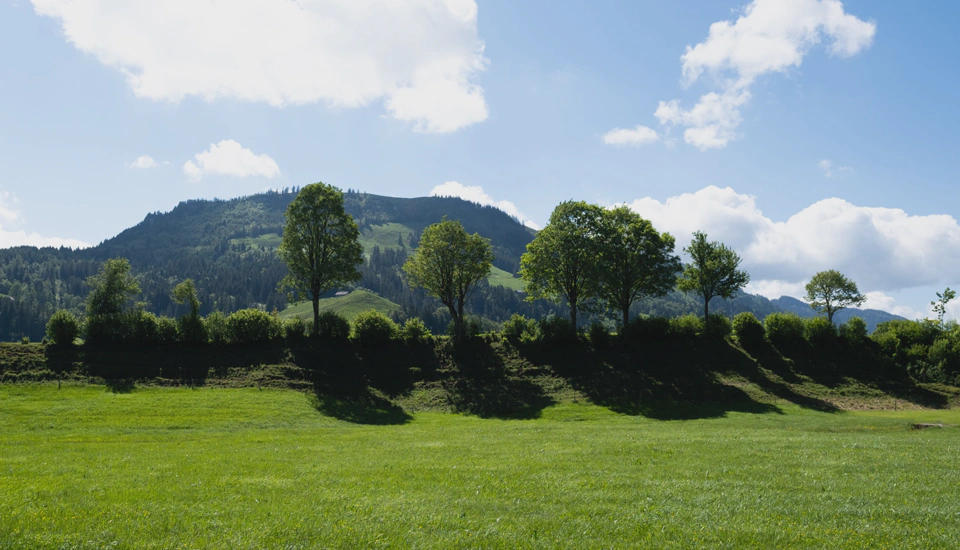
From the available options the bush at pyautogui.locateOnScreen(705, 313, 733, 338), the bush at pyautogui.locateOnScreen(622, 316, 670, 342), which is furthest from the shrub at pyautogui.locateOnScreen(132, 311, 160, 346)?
the bush at pyautogui.locateOnScreen(705, 313, 733, 338)

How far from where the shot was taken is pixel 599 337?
70562mm

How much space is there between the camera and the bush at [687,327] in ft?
241

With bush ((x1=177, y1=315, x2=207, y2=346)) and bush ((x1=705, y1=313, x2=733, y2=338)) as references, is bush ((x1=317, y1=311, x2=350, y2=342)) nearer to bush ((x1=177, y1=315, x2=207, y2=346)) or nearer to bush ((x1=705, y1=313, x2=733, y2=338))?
bush ((x1=177, y1=315, x2=207, y2=346))

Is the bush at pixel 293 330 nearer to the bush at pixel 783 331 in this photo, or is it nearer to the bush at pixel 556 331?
the bush at pixel 556 331

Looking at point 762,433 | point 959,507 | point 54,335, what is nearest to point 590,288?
point 762,433

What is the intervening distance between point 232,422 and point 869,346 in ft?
260

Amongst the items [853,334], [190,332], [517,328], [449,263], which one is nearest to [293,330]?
[190,332]

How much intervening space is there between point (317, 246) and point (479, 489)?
56754mm

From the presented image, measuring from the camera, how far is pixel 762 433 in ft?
→ 107

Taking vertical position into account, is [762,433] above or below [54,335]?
below

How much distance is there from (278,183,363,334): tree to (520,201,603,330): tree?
81.2 feet

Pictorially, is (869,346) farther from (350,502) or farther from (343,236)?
(350,502)

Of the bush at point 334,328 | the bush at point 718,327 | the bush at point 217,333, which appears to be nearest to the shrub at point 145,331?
the bush at point 217,333

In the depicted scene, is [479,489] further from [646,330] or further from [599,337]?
[646,330]
